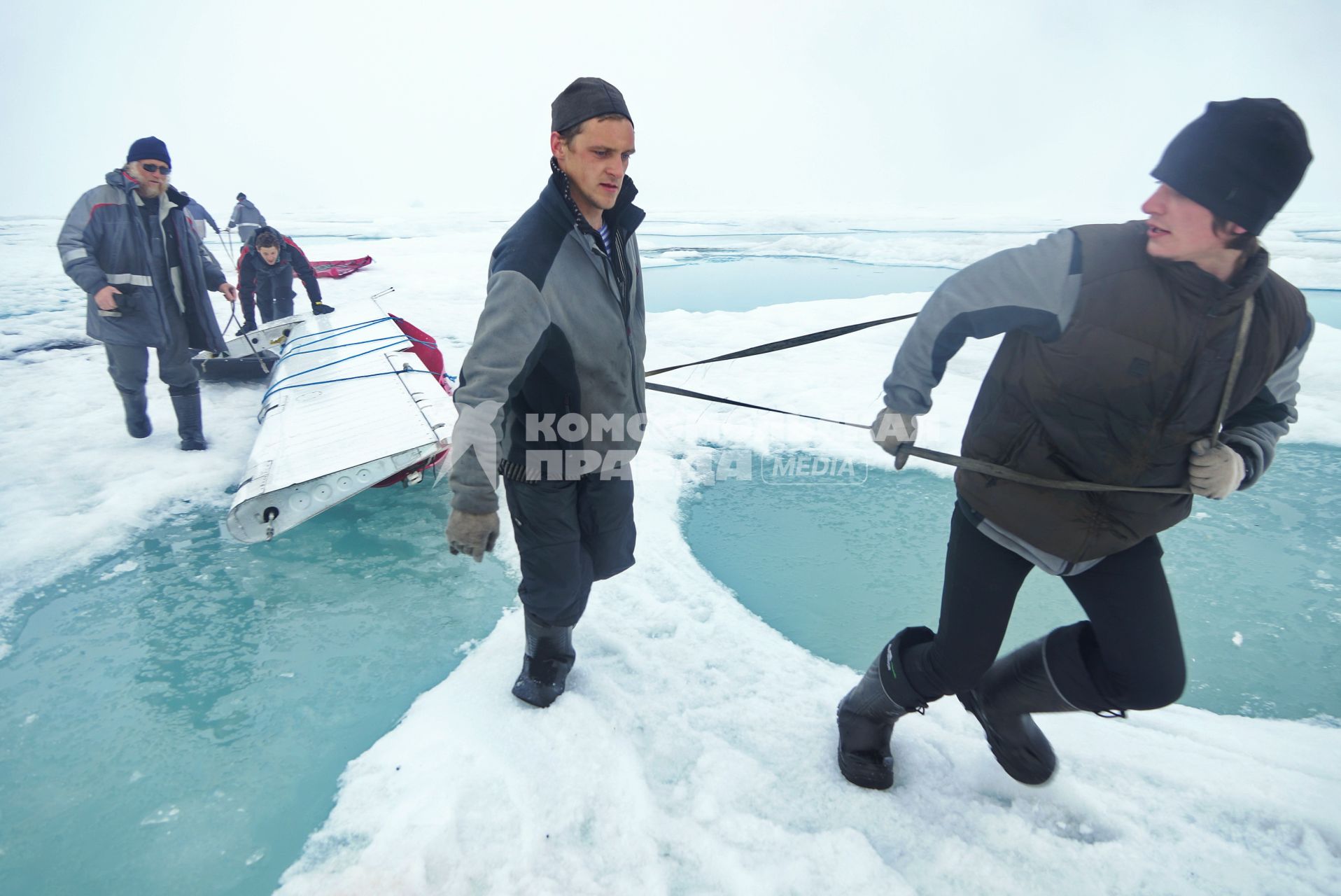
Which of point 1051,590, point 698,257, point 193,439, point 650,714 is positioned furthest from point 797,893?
point 698,257

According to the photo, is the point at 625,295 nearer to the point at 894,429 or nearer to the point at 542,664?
the point at 894,429

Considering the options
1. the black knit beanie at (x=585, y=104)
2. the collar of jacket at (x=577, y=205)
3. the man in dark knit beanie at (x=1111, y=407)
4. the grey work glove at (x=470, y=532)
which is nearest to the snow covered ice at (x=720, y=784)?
the man in dark knit beanie at (x=1111, y=407)

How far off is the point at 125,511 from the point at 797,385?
Answer: 4371mm

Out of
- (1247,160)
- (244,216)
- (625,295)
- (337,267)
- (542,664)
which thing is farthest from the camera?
(244,216)

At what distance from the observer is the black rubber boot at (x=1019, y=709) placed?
1.62 m

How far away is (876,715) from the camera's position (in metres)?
1.76

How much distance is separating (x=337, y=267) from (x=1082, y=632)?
12562 mm

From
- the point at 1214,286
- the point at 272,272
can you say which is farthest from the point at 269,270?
the point at 1214,286

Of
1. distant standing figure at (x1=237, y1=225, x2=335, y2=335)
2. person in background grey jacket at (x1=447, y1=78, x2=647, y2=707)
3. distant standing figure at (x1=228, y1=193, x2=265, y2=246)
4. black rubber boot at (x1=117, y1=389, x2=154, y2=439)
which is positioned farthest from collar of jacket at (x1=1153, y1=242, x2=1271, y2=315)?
distant standing figure at (x1=228, y1=193, x2=265, y2=246)

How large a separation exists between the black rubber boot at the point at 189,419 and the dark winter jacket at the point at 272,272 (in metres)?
2.54

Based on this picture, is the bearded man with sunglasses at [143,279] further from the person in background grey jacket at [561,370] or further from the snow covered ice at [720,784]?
the person in background grey jacket at [561,370]

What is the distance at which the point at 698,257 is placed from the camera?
51.1 feet

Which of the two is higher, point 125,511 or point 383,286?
point 383,286

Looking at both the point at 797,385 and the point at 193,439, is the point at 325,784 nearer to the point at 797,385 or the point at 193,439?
the point at 193,439
